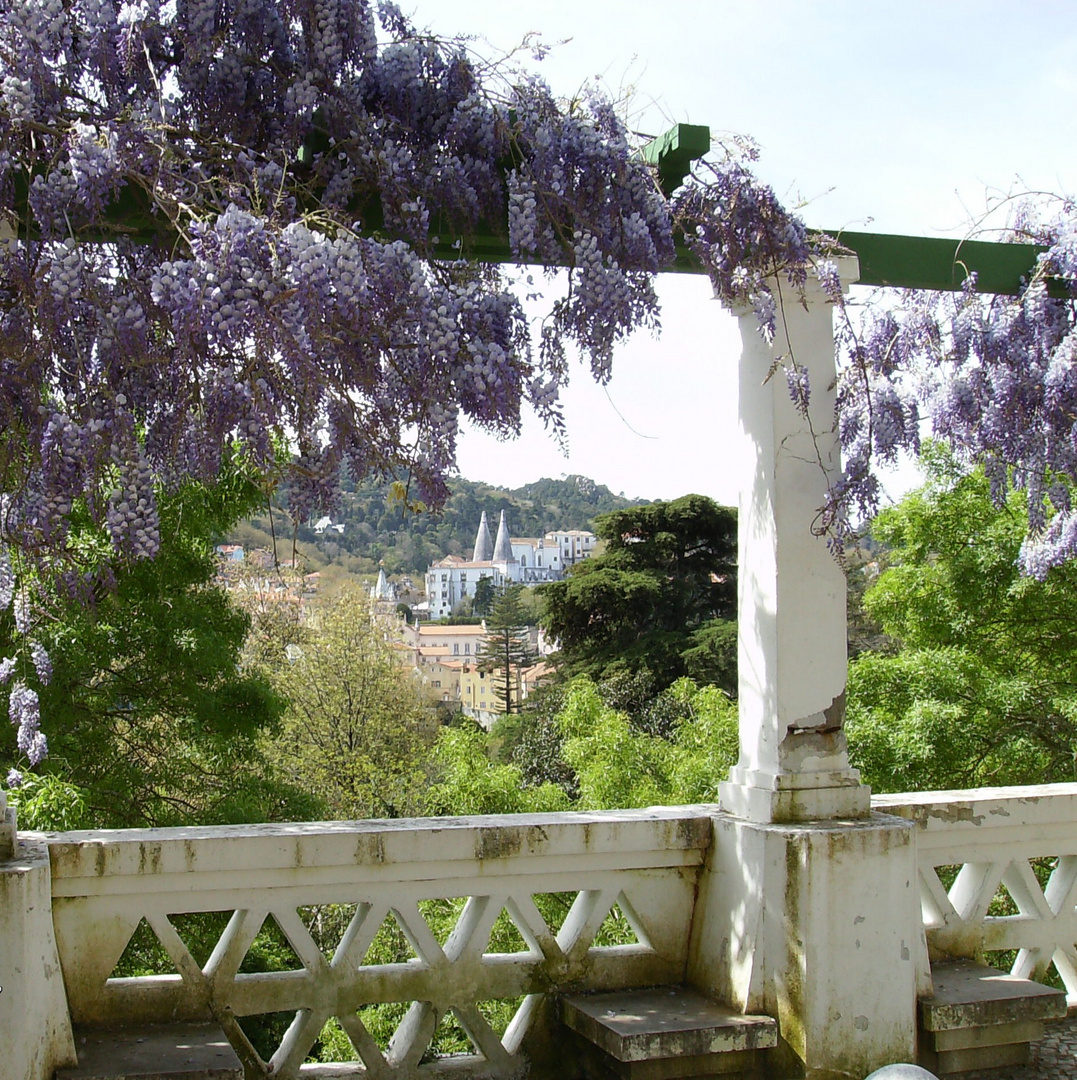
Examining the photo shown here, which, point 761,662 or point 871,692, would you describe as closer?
point 761,662

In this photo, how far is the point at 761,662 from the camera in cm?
364

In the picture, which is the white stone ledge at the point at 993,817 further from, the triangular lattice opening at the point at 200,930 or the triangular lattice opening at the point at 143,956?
the triangular lattice opening at the point at 200,930

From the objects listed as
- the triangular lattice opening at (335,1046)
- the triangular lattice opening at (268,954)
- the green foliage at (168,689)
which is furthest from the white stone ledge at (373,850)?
the triangular lattice opening at (335,1046)

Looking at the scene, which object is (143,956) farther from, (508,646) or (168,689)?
(508,646)

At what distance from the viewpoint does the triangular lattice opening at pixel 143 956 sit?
9.80 meters

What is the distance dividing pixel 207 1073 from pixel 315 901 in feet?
1.77

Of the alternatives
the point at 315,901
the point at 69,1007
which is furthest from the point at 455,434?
the point at 69,1007

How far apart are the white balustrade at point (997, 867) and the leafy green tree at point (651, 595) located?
2249 cm

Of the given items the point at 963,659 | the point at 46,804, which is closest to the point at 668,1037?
the point at 46,804

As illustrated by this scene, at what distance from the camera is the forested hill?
20303 mm

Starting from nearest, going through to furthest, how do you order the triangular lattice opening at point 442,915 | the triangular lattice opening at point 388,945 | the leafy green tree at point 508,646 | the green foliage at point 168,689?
the green foliage at point 168,689 < the triangular lattice opening at point 442,915 < the triangular lattice opening at point 388,945 < the leafy green tree at point 508,646

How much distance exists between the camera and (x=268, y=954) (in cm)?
1231

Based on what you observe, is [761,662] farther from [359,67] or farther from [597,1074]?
[359,67]

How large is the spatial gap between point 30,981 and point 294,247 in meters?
1.83
